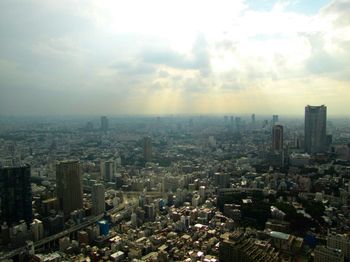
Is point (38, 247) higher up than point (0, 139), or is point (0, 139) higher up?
point (0, 139)

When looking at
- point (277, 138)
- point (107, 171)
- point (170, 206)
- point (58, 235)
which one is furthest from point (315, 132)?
point (58, 235)

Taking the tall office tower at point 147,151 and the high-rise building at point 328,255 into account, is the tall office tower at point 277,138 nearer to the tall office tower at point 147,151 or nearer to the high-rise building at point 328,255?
the tall office tower at point 147,151

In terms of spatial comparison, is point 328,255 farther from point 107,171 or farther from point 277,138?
point 277,138

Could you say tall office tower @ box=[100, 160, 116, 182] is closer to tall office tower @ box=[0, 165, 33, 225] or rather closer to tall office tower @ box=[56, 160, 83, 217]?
tall office tower @ box=[56, 160, 83, 217]

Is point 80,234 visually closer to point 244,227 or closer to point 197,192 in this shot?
point 244,227

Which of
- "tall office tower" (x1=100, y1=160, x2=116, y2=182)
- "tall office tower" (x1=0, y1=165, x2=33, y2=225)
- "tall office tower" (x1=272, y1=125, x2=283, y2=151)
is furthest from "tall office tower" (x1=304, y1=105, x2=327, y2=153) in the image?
"tall office tower" (x1=0, y1=165, x2=33, y2=225)

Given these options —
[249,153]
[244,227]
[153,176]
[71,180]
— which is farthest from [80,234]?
[249,153]
